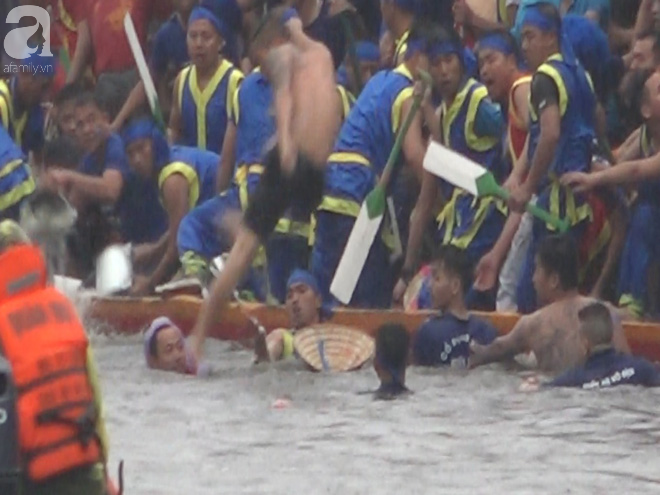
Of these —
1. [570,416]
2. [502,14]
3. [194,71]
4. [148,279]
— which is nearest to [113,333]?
[148,279]

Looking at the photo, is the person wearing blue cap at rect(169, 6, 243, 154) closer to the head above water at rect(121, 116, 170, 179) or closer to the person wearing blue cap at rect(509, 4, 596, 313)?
the head above water at rect(121, 116, 170, 179)

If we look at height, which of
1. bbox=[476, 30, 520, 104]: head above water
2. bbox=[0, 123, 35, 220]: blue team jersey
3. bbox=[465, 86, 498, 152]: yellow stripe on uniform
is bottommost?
bbox=[0, 123, 35, 220]: blue team jersey

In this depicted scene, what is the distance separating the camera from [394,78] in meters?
14.0

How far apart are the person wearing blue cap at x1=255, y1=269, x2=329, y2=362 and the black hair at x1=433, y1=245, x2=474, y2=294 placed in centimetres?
61

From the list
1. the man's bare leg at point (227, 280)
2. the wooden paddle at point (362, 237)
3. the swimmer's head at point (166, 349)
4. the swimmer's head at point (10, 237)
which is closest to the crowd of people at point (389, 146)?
the wooden paddle at point (362, 237)

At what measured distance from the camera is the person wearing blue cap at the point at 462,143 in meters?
13.8

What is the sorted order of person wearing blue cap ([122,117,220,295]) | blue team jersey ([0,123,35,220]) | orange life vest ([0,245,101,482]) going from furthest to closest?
blue team jersey ([0,123,35,220]), person wearing blue cap ([122,117,220,295]), orange life vest ([0,245,101,482])

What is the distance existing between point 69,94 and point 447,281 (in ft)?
11.2

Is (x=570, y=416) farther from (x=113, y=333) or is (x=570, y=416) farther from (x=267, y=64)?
(x=113, y=333)

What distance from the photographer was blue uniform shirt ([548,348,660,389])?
11.9 meters

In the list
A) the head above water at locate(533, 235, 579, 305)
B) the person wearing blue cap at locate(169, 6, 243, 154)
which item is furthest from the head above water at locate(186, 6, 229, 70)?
the head above water at locate(533, 235, 579, 305)

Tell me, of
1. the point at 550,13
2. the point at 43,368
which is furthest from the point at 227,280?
the point at 43,368

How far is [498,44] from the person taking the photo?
13.7 m
